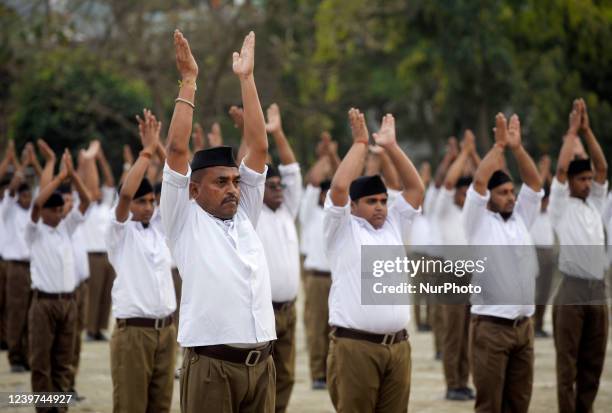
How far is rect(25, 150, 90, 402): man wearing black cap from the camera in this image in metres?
9.31

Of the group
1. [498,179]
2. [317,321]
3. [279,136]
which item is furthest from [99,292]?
[498,179]

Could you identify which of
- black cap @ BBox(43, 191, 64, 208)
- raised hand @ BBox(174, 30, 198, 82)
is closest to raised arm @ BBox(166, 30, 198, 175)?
raised hand @ BBox(174, 30, 198, 82)

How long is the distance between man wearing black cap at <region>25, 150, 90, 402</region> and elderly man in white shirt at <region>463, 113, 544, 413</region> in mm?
4135

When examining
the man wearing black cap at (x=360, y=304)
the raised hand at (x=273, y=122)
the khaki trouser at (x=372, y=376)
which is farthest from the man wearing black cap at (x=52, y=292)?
the khaki trouser at (x=372, y=376)

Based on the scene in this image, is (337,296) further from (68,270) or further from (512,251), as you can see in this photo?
(68,270)

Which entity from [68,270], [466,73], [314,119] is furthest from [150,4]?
[68,270]

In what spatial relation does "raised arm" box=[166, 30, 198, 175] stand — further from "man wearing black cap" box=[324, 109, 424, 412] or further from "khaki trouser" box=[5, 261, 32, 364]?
"khaki trouser" box=[5, 261, 32, 364]

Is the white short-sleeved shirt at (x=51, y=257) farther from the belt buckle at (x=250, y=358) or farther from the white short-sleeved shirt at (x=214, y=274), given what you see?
the belt buckle at (x=250, y=358)

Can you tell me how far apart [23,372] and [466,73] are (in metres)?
15.5

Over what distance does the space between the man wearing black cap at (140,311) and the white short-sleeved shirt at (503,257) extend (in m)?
2.79

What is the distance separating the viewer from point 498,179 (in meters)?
8.34

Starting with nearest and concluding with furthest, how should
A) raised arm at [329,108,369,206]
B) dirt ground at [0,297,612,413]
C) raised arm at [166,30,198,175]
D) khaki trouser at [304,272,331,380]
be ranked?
raised arm at [166,30,198,175]
raised arm at [329,108,369,206]
dirt ground at [0,297,612,413]
khaki trouser at [304,272,331,380]

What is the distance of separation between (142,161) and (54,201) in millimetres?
2673

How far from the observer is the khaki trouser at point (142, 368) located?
302 inches
